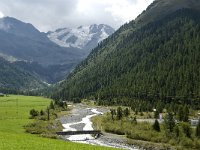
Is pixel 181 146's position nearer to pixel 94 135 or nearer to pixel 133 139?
pixel 133 139

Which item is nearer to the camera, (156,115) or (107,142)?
(107,142)

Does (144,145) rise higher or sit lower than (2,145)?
lower

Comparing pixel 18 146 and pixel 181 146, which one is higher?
pixel 18 146

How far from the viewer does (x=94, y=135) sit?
126062 mm

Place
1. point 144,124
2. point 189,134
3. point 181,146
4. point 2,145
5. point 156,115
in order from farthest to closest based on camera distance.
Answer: point 156,115, point 144,124, point 189,134, point 181,146, point 2,145

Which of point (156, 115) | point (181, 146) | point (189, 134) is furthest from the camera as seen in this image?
point (156, 115)

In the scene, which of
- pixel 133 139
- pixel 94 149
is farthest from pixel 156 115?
pixel 94 149

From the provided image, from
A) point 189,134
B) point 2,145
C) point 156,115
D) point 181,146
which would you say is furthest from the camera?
point 156,115

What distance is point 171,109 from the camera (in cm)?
19050

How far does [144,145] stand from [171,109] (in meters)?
89.7

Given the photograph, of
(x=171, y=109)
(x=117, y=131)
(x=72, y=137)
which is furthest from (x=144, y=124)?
(x=171, y=109)

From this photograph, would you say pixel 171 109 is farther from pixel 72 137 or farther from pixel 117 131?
pixel 72 137

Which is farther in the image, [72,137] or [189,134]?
[72,137]

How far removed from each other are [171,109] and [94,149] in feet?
463
